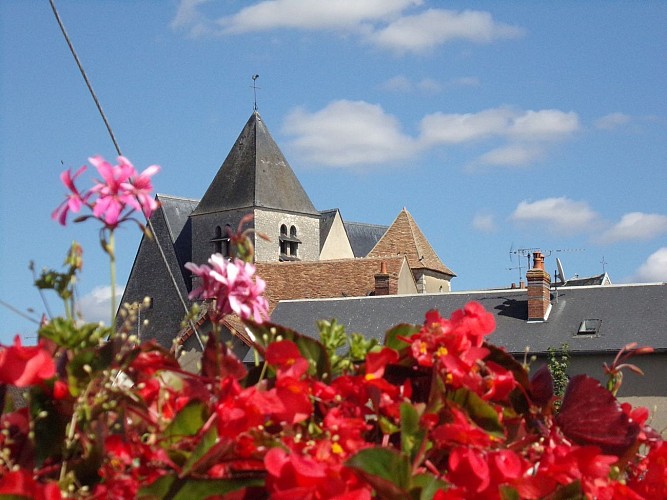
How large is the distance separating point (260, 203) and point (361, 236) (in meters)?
13.7

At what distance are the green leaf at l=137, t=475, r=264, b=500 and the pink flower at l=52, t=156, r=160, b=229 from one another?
1.22 ft

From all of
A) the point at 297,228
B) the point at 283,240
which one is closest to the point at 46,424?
the point at 283,240

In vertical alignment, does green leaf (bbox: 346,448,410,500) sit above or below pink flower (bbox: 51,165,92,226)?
below

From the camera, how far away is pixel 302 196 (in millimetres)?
77125

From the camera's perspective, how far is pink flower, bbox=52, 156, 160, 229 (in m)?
1.52

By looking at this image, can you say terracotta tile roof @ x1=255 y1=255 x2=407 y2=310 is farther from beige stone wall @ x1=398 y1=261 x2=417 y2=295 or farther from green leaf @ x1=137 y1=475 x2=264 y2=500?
green leaf @ x1=137 y1=475 x2=264 y2=500

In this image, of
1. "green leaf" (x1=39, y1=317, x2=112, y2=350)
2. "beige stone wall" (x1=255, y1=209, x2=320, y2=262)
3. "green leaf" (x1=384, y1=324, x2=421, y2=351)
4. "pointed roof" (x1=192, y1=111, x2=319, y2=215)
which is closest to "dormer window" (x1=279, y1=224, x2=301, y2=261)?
"beige stone wall" (x1=255, y1=209, x2=320, y2=262)

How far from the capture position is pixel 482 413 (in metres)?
1.58

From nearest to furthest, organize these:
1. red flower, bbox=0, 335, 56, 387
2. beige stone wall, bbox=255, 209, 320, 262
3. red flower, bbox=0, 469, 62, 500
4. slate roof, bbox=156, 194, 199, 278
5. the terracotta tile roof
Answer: red flower, bbox=0, 469, 62, 500 < red flower, bbox=0, 335, 56, 387 < the terracotta tile roof < beige stone wall, bbox=255, 209, 320, 262 < slate roof, bbox=156, 194, 199, 278

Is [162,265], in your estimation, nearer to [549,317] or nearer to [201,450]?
[549,317]

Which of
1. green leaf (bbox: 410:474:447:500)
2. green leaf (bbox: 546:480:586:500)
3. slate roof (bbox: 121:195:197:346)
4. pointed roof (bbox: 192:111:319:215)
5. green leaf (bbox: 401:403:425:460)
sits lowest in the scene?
green leaf (bbox: 546:480:586:500)

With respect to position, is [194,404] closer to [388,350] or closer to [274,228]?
[388,350]

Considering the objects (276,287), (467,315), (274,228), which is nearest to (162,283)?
(274,228)

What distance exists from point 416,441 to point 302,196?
75.8 m
